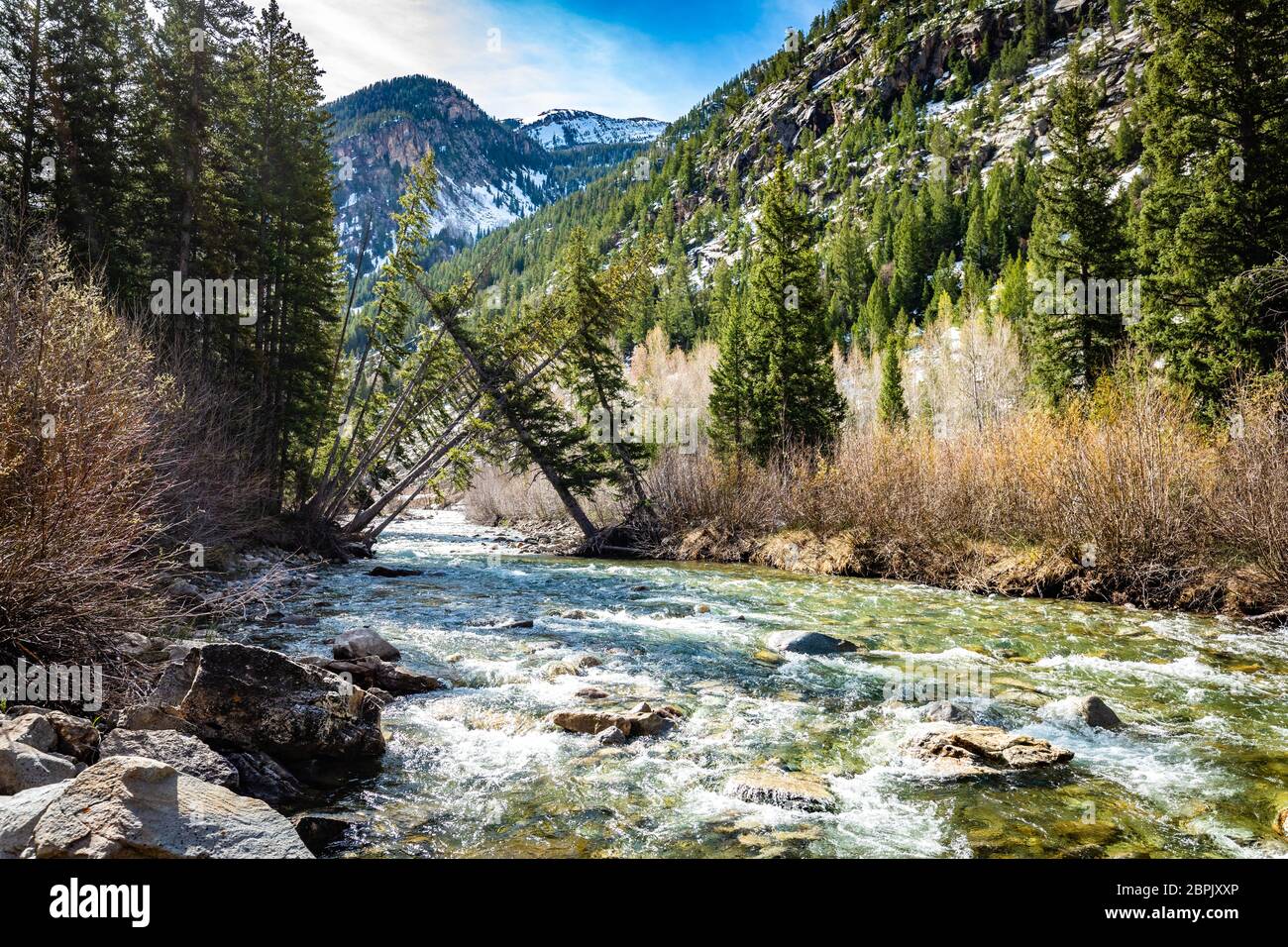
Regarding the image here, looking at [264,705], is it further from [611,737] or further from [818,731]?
[818,731]

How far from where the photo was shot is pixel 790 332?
32.0m

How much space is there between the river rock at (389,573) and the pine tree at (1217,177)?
21762mm

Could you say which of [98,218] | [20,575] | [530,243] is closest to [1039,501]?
[20,575]

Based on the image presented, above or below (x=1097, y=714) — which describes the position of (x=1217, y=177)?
above

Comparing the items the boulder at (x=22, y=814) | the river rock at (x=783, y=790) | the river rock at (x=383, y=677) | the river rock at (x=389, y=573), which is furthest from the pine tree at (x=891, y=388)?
the boulder at (x=22, y=814)

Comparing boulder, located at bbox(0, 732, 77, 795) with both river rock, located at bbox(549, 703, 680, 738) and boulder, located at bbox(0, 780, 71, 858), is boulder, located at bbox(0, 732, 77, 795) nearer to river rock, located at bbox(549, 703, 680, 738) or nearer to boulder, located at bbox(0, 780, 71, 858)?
boulder, located at bbox(0, 780, 71, 858)

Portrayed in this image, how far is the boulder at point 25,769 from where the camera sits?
3570 mm

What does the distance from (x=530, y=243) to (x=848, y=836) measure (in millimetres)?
182654

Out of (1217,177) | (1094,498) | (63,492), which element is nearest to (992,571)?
(1094,498)

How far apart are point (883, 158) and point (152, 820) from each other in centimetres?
14966

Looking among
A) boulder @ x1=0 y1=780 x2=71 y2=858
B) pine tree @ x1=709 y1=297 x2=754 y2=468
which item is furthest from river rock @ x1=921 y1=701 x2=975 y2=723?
pine tree @ x1=709 y1=297 x2=754 y2=468

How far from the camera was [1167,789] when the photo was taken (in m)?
5.11

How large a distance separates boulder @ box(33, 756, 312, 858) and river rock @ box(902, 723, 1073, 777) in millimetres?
4691
